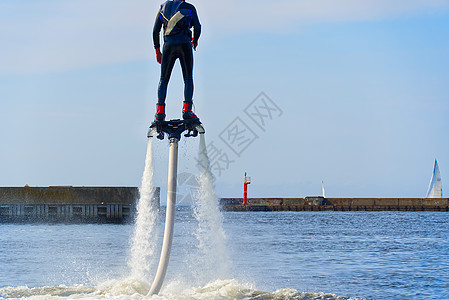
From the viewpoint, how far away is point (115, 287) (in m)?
14.9

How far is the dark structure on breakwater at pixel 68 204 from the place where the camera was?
60719 millimetres

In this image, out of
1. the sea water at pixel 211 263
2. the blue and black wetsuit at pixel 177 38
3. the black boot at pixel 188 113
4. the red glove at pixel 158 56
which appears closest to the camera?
the blue and black wetsuit at pixel 177 38

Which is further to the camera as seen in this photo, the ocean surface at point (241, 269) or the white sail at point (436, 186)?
the white sail at point (436, 186)

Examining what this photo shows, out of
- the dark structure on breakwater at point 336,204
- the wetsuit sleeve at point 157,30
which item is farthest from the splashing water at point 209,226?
the dark structure on breakwater at point 336,204

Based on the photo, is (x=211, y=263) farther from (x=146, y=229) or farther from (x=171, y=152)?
(x=171, y=152)

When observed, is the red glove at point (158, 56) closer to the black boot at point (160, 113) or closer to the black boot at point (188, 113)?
the black boot at point (160, 113)

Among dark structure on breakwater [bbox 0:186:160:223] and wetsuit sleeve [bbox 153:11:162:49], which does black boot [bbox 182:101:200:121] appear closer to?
wetsuit sleeve [bbox 153:11:162:49]

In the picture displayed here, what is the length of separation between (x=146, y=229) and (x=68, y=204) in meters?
49.4

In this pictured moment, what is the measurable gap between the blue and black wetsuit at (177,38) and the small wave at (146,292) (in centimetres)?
410

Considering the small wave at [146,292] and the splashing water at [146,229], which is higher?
the splashing water at [146,229]

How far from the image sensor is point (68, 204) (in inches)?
2450

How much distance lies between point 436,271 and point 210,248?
15.6 meters

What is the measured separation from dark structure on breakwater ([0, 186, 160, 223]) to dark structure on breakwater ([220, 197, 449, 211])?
52.5m

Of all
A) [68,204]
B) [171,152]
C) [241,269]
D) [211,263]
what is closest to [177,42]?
[171,152]
